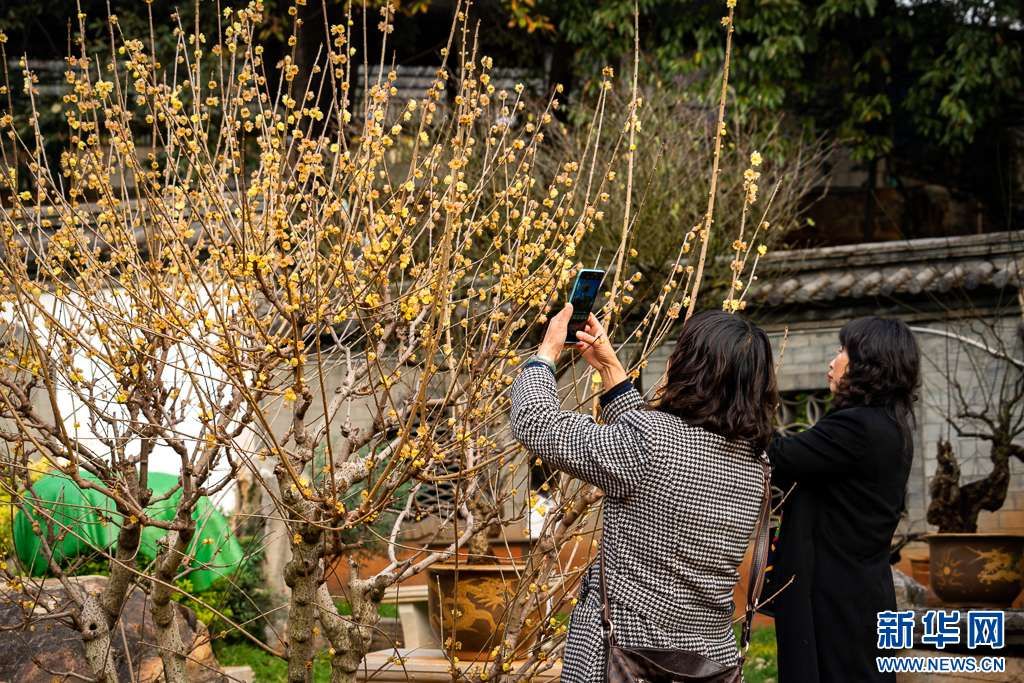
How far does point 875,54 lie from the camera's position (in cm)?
1221

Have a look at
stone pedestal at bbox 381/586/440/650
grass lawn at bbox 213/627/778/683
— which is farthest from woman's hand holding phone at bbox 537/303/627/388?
stone pedestal at bbox 381/586/440/650

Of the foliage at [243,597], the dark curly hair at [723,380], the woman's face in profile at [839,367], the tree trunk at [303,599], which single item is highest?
the dark curly hair at [723,380]

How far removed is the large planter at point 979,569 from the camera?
6.90m

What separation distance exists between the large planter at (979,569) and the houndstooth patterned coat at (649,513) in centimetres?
491

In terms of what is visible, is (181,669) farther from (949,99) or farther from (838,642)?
(949,99)

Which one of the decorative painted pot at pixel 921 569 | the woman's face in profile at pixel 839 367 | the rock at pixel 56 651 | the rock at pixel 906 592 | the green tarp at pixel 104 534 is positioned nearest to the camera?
the woman's face in profile at pixel 839 367

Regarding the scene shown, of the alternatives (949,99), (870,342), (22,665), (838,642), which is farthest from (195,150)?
(949,99)

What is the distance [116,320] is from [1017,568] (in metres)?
5.58

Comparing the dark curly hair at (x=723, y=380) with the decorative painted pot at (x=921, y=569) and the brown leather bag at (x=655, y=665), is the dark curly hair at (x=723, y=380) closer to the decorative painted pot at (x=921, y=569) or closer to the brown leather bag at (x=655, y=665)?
the brown leather bag at (x=655, y=665)

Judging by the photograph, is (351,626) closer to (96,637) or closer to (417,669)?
(96,637)

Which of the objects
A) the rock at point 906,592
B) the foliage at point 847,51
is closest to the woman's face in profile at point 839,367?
the rock at point 906,592

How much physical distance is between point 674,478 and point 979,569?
513 centimetres

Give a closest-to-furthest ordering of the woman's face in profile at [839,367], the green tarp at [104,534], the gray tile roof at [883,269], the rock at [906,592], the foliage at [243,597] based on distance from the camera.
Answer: the woman's face in profile at [839,367] → the green tarp at [104,534] → the rock at [906,592] → the foliage at [243,597] → the gray tile roof at [883,269]

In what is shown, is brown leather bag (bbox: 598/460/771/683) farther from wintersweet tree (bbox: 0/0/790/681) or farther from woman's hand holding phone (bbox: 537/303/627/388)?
wintersweet tree (bbox: 0/0/790/681)
